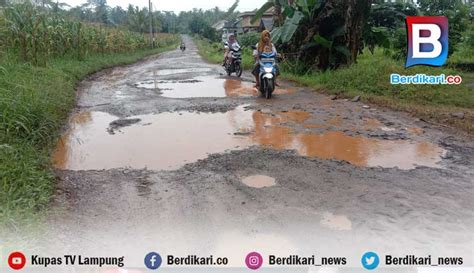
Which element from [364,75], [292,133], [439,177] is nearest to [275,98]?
[364,75]

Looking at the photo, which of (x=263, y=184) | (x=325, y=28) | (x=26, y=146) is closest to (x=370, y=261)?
(x=263, y=184)

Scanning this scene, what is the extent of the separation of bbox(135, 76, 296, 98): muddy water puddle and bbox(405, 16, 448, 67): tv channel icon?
108 inches

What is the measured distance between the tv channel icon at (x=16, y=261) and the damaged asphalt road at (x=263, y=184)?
521 millimetres

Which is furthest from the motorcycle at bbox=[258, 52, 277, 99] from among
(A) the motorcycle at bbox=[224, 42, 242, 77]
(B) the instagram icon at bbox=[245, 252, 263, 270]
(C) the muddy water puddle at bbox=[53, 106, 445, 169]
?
(B) the instagram icon at bbox=[245, 252, 263, 270]

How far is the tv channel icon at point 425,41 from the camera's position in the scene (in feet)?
28.3

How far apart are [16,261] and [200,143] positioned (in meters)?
3.24

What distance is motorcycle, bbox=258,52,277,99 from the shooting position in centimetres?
844

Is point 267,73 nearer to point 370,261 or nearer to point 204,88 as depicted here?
point 204,88

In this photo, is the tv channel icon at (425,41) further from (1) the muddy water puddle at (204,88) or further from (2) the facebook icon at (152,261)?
(2) the facebook icon at (152,261)

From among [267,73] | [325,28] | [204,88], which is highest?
[325,28]

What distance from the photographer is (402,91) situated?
795cm

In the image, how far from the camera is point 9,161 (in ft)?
12.0

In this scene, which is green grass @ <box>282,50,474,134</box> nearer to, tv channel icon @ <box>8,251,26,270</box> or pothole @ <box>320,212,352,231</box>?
pothole @ <box>320,212,352,231</box>

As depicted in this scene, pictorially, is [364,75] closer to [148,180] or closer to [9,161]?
[148,180]
